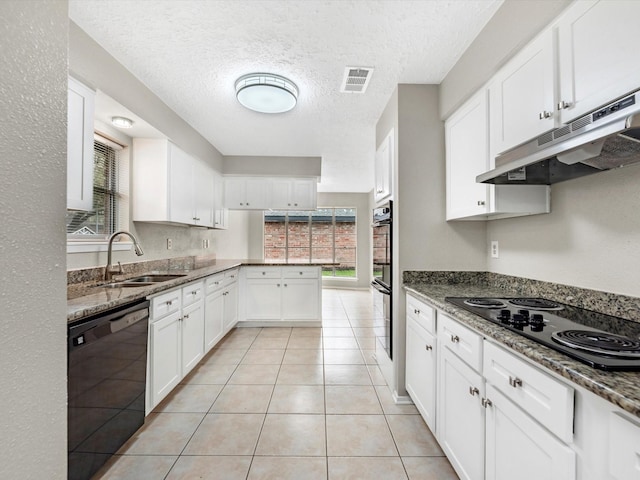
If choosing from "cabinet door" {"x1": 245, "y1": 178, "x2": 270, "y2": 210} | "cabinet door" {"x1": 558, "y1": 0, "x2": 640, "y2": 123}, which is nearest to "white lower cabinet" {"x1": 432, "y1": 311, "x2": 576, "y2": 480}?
"cabinet door" {"x1": 558, "y1": 0, "x2": 640, "y2": 123}

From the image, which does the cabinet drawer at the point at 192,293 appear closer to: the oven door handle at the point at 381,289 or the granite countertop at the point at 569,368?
the oven door handle at the point at 381,289

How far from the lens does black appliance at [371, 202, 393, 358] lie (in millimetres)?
2560

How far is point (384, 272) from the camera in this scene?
2734mm

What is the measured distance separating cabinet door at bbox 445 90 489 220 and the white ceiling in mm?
403

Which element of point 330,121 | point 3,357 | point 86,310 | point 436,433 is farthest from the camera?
point 330,121

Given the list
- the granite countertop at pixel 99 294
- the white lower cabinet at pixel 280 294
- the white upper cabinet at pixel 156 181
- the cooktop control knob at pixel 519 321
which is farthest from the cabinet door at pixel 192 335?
the cooktop control knob at pixel 519 321

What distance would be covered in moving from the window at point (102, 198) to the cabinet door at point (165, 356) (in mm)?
923

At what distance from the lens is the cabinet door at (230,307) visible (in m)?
→ 3.73

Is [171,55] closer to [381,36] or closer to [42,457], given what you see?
[381,36]

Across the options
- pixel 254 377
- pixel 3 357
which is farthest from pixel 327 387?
pixel 3 357

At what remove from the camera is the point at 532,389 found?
1.00 meters

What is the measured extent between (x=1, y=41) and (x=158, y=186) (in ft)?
8.53

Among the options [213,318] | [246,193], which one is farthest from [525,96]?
[246,193]

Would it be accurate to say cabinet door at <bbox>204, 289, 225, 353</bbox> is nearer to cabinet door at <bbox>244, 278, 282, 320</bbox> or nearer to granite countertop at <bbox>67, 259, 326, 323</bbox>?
granite countertop at <bbox>67, 259, 326, 323</bbox>
